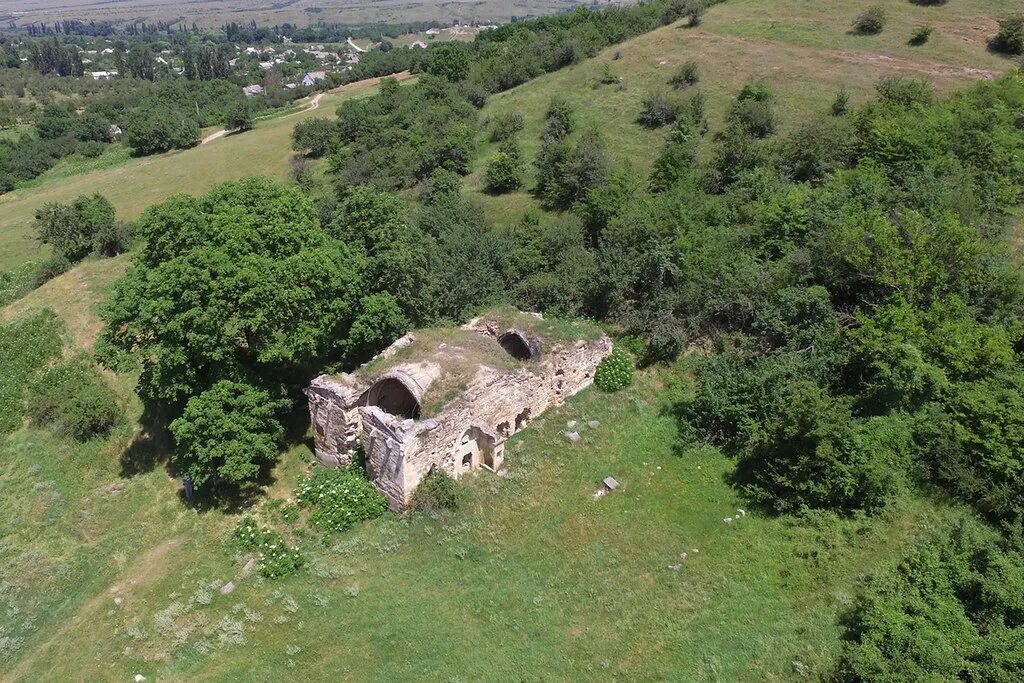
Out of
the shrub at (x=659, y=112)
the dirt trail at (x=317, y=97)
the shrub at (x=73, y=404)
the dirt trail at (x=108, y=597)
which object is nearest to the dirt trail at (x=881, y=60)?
the shrub at (x=659, y=112)

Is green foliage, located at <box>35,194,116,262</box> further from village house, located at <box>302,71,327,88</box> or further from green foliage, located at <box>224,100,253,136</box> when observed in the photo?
village house, located at <box>302,71,327,88</box>

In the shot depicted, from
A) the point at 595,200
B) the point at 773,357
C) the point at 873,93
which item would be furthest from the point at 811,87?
the point at 773,357

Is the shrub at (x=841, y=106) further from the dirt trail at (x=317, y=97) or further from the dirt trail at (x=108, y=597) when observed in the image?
the dirt trail at (x=317, y=97)

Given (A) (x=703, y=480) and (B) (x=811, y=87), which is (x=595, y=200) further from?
(B) (x=811, y=87)

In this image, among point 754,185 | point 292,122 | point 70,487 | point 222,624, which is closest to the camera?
point 222,624

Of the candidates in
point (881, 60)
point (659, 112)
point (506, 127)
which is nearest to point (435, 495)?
point (659, 112)

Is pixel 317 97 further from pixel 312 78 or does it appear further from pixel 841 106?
pixel 841 106
